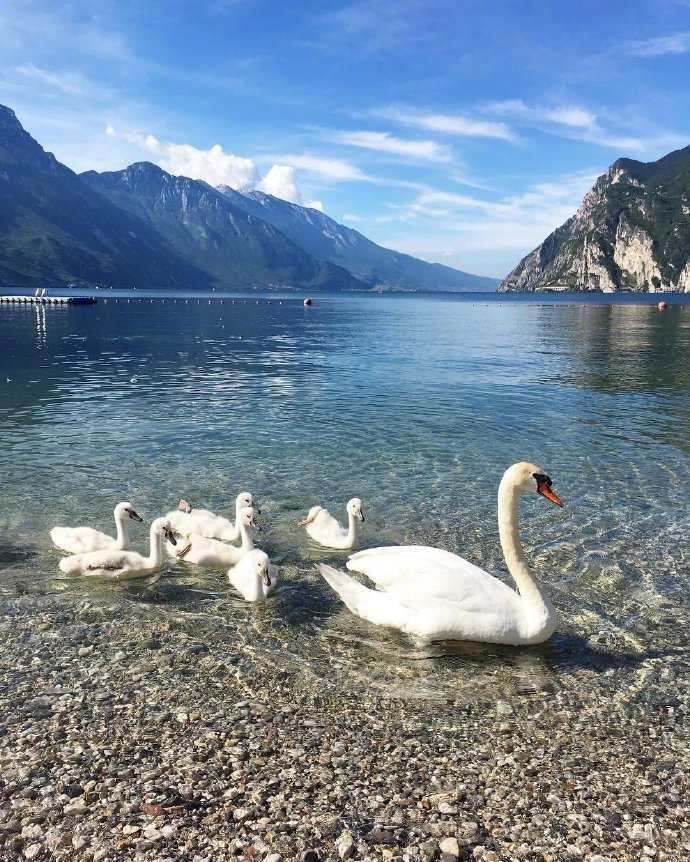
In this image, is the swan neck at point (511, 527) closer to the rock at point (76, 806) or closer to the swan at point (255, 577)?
the swan at point (255, 577)

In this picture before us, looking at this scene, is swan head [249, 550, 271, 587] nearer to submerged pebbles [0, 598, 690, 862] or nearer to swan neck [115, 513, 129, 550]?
submerged pebbles [0, 598, 690, 862]

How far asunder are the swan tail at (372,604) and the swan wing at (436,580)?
143 mm

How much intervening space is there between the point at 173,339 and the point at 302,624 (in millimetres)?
58258

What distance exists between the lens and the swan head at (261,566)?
32.9 feet

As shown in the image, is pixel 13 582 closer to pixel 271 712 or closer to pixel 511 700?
pixel 271 712

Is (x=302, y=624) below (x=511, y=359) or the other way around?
below

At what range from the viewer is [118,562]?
35.4 ft

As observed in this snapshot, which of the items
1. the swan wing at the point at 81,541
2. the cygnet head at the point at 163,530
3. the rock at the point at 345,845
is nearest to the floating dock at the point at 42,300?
the swan wing at the point at 81,541

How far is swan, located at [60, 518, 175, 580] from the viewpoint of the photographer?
35.3ft

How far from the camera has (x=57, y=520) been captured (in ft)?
45.3

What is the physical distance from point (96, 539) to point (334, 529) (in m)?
4.33

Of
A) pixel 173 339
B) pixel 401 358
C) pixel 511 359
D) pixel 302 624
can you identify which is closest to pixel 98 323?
pixel 173 339

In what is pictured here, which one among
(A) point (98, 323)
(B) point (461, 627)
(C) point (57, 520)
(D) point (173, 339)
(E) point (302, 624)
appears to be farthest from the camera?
(A) point (98, 323)

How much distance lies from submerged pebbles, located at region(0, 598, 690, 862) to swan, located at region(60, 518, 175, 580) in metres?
2.23
